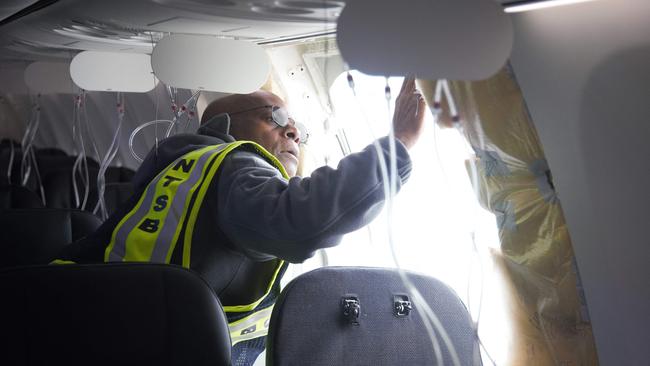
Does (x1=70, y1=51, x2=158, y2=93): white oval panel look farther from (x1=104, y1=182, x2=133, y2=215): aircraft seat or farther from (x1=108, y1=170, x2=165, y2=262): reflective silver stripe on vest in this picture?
(x1=108, y1=170, x2=165, y2=262): reflective silver stripe on vest

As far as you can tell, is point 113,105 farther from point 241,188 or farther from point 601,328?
point 601,328

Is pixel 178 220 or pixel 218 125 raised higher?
pixel 218 125

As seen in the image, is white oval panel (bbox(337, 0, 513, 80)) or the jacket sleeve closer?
white oval panel (bbox(337, 0, 513, 80))

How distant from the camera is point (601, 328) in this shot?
263 centimetres

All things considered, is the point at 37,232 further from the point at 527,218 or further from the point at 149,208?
the point at 527,218

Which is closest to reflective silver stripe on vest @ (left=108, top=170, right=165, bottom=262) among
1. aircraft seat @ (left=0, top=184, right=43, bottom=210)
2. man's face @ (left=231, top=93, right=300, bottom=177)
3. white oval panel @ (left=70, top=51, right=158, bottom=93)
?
man's face @ (left=231, top=93, right=300, bottom=177)

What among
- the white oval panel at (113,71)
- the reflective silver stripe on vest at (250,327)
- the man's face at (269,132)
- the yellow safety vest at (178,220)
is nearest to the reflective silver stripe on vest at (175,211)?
the yellow safety vest at (178,220)

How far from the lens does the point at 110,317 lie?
7.06 ft

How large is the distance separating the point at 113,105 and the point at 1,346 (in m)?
6.57

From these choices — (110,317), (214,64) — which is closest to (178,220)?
(214,64)

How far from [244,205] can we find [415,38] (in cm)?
115

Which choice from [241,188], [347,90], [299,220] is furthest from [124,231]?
[347,90]

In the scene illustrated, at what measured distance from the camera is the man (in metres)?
2.44

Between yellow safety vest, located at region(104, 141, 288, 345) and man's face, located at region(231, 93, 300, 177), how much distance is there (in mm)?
470
